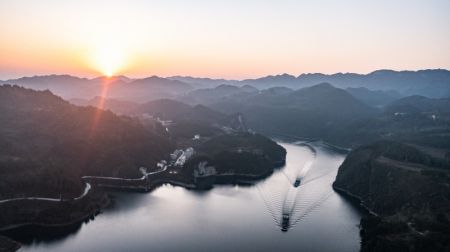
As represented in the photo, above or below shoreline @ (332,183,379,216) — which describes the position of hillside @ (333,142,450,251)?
above

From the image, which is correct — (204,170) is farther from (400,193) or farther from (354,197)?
(400,193)

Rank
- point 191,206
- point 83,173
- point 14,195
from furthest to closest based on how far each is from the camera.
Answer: point 83,173 < point 191,206 < point 14,195

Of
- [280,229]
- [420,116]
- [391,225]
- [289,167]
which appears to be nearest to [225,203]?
[280,229]

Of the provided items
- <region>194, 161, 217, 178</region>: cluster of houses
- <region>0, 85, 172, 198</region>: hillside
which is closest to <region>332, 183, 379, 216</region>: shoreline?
<region>194, 161, 217, 178</region>: cluster of houses

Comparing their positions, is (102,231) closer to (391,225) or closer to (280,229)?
(280,229)

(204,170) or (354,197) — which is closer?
(354,197)

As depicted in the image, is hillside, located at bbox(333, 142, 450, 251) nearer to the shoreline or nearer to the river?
the shoreline

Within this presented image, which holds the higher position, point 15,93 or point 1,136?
point 15,93

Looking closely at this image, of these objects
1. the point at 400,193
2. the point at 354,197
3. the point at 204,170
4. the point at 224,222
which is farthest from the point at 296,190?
the point at 224,222

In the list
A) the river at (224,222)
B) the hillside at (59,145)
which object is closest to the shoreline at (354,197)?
the river at (224,222)
